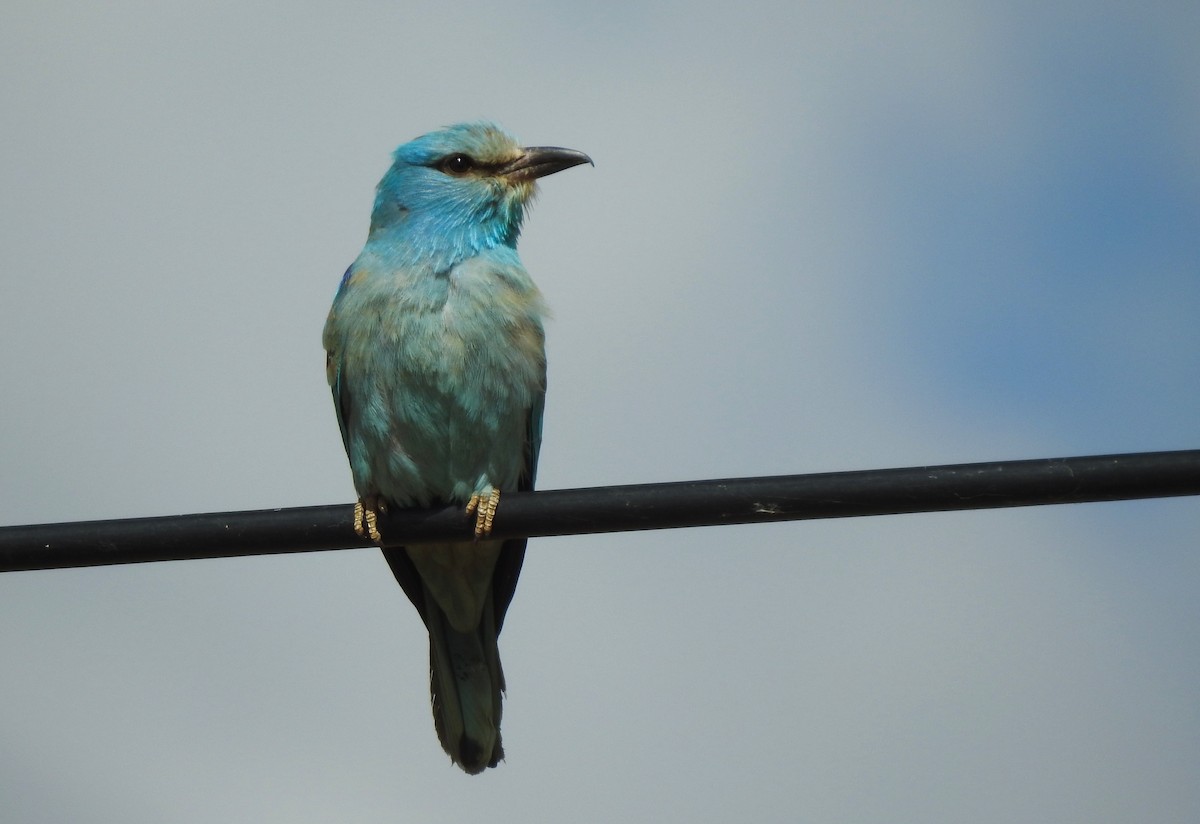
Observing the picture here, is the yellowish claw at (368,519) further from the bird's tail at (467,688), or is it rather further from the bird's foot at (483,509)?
the bird's tail at (467,688)

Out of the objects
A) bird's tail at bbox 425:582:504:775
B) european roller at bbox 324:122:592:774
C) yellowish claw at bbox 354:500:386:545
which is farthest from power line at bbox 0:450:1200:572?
bird's tail at bbox 425:582:504:775

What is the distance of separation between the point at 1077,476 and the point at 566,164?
418 centimetres

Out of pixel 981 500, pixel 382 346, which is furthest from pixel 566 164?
pixel 981 500

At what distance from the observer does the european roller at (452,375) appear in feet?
21.2

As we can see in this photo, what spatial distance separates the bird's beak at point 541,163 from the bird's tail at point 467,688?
220 cm

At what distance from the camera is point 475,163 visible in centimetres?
751

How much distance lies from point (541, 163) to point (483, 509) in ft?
7.92

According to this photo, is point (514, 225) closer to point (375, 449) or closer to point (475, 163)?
point (475, 163)

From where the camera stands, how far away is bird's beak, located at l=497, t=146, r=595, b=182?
7535 mm

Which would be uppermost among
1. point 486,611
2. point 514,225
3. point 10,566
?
point 514,225

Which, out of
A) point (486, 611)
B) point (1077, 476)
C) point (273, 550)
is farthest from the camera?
point (486, 611)

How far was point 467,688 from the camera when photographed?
7168 millimetres

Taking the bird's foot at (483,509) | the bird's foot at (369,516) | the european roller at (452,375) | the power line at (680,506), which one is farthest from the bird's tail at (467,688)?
the power line at (680,506)

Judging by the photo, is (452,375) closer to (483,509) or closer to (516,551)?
(483,509)
